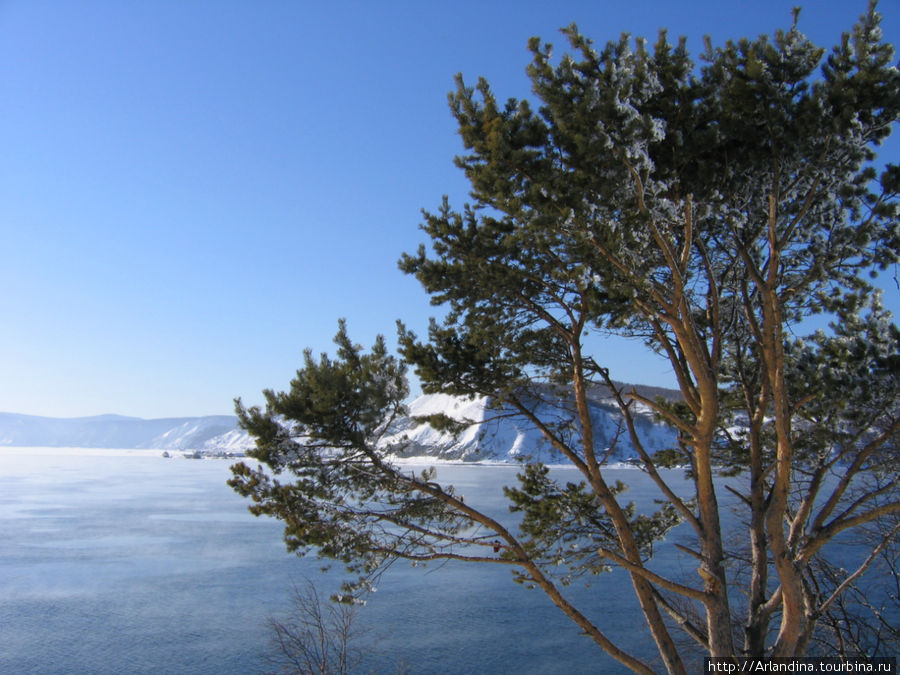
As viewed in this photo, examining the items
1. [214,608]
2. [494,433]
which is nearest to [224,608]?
[214,608]

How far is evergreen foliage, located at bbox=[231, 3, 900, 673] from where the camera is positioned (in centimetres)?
497

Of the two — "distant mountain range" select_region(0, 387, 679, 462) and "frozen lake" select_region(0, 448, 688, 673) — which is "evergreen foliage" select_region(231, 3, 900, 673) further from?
"frozen lake" select_region(0, 448, 688, 673)

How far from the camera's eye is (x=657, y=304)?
20.4 ft

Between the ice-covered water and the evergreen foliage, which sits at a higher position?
the evergreen foliage

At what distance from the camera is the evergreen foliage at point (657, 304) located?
16.3 ft

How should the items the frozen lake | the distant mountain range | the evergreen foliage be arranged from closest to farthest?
the evergreen foliage < the distant mountain range < the frozen lake

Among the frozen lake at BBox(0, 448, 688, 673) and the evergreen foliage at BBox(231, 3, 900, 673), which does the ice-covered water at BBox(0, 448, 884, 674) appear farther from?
the evergreen foliage at BBox(231, 3, 900, 673)

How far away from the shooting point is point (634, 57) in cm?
491

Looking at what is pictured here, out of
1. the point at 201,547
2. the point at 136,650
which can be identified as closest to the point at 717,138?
the point at 136,650

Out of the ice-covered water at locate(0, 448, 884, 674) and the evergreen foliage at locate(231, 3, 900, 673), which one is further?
the ice-covered water at locate(0, 448, 884, 674)

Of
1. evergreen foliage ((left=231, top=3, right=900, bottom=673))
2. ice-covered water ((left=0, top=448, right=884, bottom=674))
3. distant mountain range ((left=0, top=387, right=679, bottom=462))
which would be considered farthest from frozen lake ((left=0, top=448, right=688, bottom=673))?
evergreen foliage ((left=231, top=3, right=900, bottom=673))

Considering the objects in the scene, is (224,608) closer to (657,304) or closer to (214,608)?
(214,608)

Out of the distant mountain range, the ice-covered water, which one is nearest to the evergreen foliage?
the distant mountain range

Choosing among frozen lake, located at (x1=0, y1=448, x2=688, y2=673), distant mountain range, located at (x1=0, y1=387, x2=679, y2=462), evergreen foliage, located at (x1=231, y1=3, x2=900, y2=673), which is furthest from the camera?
frozen lake, located at (x1=0, y1=448, x2=688, y2=673)
